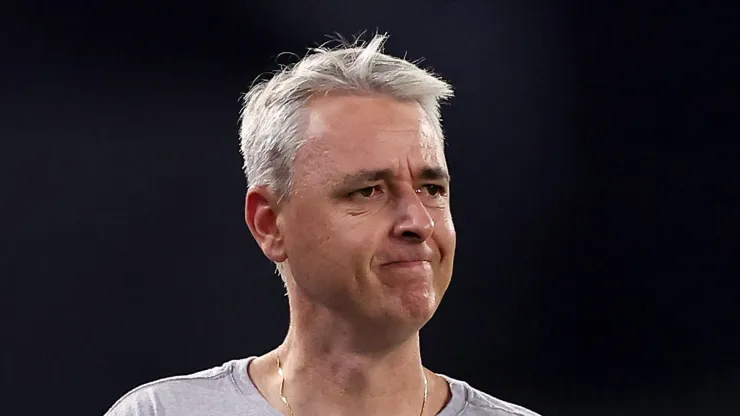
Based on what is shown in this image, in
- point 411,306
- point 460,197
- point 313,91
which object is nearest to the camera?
point 411,306

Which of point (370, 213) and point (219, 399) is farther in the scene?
point (219, 399)

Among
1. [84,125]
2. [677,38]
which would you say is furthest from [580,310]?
[84,125]

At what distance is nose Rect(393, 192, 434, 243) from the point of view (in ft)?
4.17

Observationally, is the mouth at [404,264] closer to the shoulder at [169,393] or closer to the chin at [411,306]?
the chin at [411,306]

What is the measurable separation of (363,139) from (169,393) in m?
0.51

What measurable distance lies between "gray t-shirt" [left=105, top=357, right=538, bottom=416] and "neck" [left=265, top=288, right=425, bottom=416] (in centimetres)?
6

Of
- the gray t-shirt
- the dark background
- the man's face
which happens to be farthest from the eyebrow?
the dark background

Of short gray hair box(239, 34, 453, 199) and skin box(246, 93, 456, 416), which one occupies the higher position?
short gray hair box(239, 34, 453, 199)

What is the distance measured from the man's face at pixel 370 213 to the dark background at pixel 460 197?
0.85 meters

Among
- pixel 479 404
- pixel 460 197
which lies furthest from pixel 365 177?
pixel 460 197

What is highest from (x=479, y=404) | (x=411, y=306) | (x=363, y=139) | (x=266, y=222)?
(x=363, y=139)

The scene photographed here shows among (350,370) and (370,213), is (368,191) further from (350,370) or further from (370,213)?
(350,370)

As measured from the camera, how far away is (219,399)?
143 cm

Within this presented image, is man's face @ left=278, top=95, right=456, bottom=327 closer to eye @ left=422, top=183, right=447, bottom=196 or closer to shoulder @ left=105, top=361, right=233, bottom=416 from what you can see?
eye @ left=422, top=183, right=447, bottom=196
